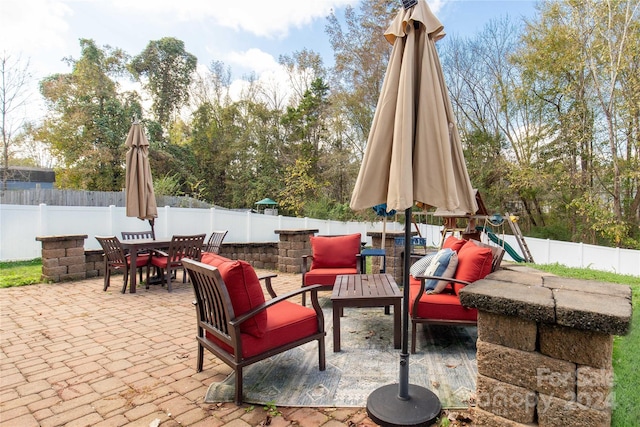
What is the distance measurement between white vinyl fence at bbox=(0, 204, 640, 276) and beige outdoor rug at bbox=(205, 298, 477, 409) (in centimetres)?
435

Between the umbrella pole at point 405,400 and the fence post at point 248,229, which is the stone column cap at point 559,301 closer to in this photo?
the umbrella pole at point 405,400

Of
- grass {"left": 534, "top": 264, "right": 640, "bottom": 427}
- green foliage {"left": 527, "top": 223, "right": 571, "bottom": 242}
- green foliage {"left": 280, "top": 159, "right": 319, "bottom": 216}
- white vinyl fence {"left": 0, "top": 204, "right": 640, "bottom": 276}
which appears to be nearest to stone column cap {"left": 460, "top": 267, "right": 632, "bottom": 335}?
grass {"left": 534, "top": 264, "right": 640, "bottom": 427}

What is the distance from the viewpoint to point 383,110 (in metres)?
2.12

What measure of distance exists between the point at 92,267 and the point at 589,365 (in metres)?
7.26

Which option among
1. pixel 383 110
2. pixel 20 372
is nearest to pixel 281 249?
pixel 20 372

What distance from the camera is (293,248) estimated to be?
6910 mm

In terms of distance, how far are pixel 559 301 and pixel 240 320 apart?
171 cm

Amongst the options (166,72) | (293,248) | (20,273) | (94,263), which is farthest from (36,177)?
(293,248)

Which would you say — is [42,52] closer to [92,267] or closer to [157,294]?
[92,267]

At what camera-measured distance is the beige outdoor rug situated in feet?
7.55

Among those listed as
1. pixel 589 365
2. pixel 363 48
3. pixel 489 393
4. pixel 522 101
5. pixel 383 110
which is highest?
pixel 363 48

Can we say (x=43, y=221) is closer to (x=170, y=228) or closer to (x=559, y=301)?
(x=170, y=228)

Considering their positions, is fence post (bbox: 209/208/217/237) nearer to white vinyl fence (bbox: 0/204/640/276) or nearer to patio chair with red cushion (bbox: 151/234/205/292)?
white vinyl fence (bbox: 0/204/640/276)

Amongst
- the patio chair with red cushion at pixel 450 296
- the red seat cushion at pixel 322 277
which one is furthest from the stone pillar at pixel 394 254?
the patio chair with red cushion at pixel 450 296
